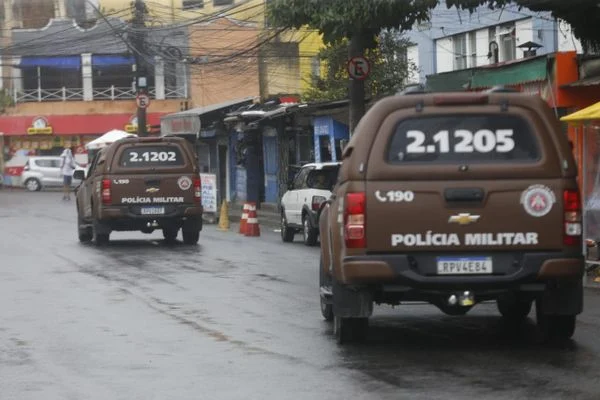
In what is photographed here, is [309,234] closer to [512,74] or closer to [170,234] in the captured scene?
[170,234]

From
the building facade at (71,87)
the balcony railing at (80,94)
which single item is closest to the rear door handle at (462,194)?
the building facade at (71,87)

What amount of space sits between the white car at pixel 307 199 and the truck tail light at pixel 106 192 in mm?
3849

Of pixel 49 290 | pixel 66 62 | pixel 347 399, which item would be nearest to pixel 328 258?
pixel 347 399

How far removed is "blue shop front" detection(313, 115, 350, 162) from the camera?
115 ft

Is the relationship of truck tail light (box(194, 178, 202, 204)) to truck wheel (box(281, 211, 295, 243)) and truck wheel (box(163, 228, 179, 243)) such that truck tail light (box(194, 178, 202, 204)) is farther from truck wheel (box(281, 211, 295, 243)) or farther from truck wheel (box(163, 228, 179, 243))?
truck wheel (box(281, 211, 295, 243))

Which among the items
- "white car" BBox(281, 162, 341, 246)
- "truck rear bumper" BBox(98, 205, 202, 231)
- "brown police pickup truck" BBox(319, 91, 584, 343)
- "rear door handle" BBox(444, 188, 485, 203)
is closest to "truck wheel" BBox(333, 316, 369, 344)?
"brown police pickup truck" BBox(319, 91, 584, 343)

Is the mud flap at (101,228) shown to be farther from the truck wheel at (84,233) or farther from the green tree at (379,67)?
the green tree at (379,67)

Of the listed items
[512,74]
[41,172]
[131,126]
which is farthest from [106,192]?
[131,126]

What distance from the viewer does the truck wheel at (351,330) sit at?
11117 mm

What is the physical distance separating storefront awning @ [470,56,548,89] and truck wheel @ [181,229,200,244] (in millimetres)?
6050

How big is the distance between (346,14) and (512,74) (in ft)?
11.3

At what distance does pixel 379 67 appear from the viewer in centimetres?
3681

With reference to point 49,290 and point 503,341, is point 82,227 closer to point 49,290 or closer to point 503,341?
point 49,290

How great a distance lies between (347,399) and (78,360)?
287 cm
